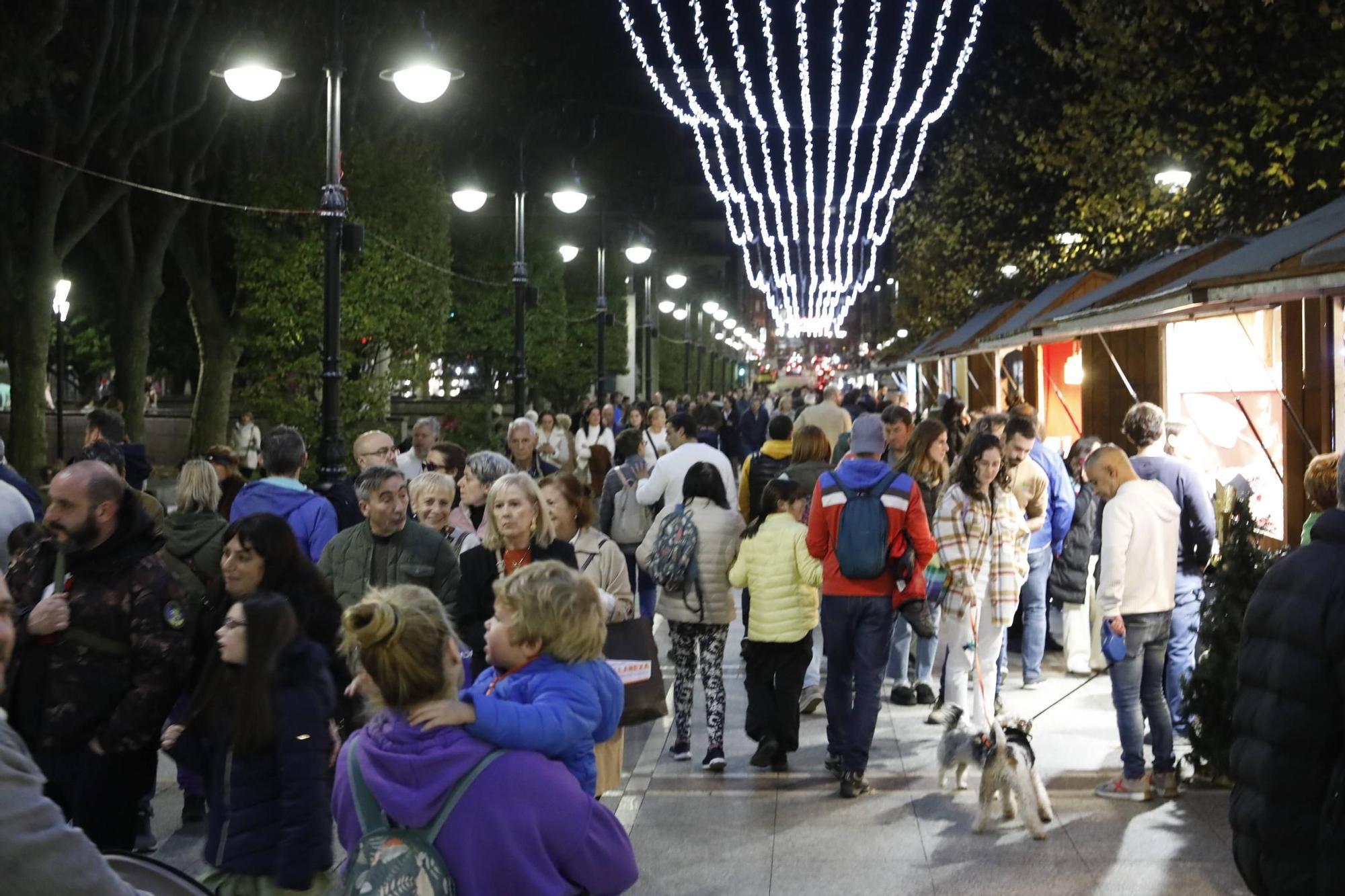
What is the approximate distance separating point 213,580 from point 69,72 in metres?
15.7

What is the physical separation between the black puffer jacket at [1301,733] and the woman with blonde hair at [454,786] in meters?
1.55

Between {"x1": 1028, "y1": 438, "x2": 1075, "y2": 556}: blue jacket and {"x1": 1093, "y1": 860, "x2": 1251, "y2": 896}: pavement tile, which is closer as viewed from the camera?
{"x1": 1093, "y1": 860, "x2": 1251, "y2": 896}: pavement tile

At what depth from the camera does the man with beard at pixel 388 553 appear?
6.41m

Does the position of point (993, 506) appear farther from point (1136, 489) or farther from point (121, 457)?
point (121, 457)

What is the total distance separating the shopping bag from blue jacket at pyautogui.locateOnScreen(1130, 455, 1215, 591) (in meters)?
2.74

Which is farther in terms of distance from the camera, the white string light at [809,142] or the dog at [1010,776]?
the white string light at [809,142]

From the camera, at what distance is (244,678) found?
4.34 m

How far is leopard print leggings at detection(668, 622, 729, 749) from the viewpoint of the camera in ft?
27.0

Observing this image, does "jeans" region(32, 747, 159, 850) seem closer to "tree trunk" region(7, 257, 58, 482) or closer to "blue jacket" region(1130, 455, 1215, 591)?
"blue jacket" region(1130, 455, 1215, 591)

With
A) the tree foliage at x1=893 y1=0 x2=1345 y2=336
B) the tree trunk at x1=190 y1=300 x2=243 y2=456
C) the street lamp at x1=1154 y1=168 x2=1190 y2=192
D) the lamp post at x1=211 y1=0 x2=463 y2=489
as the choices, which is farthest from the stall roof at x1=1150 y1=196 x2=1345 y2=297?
the tree trunk at x1=190 y1=300 x2=243 y2=456

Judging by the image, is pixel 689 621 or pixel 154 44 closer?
pixel 689 621

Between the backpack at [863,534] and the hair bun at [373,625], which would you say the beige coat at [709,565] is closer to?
the backpack at [863,534]

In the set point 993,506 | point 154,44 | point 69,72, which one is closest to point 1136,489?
point 993,506

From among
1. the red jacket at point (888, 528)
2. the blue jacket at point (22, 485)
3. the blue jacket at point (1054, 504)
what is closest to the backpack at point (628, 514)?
the blue jacket at point (1054, 504)
